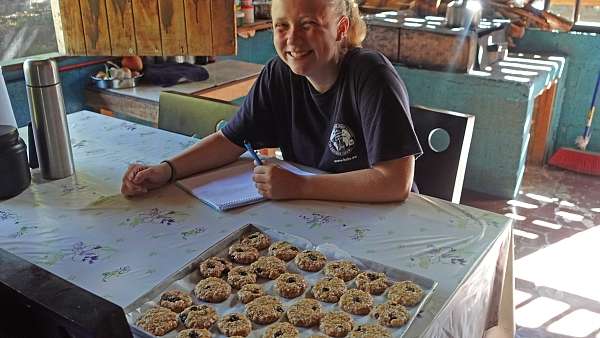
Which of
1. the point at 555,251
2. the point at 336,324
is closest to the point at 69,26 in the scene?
the point at 336,324

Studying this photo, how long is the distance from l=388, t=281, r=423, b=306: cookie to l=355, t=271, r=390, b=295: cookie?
0.05ft

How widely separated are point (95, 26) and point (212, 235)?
0.79m

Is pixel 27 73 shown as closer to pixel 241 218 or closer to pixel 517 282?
pixel 241 218

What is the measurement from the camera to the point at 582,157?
10.4ft

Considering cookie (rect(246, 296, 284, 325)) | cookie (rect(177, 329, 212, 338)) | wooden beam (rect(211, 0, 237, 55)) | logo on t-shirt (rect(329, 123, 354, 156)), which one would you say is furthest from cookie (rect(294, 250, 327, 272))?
wooden beam (rect(211, 0, 237, 55))

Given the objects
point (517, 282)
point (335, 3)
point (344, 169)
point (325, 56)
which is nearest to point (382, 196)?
point (344, 169)

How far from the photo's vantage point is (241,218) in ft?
3.82

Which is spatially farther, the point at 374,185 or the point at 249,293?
the point at 374,185

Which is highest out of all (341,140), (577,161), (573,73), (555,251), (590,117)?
(341,140)

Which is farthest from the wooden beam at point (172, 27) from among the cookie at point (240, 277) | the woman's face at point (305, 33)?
the cookie at point (240, 277)

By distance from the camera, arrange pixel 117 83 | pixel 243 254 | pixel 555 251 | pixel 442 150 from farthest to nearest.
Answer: pixel 117 83 < pixel 555 251 < pixel 442 150 < pixel 243 254

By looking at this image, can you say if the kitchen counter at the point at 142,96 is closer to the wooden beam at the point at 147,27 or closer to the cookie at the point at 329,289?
the wooden beam at the point at 147,27

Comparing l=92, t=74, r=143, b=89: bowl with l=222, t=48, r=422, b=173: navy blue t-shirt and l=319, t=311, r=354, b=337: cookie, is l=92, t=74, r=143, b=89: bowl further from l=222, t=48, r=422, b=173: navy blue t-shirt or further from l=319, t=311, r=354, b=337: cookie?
l=319, t=311, r=354, b=337: cookie

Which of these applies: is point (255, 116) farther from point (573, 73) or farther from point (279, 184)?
point (573, 73)
